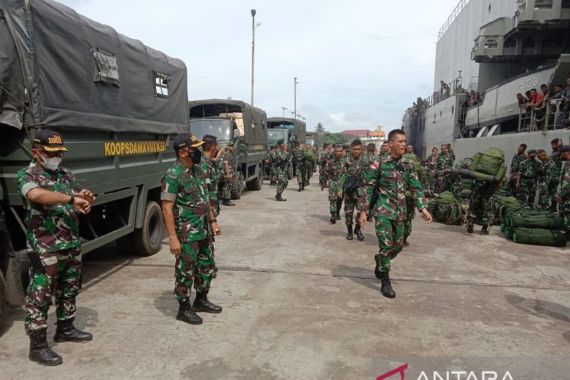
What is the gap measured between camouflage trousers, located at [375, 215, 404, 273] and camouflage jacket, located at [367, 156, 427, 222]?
0.07 m

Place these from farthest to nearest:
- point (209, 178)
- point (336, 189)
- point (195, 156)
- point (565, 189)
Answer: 1. point (336, 189)
2. point (565, 189)
3. point (209, 178)
4. point (195, 156)

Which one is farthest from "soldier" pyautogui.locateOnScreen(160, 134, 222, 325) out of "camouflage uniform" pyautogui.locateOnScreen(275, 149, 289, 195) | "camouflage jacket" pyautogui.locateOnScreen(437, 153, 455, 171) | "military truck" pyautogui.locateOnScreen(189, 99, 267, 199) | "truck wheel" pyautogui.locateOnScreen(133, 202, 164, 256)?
"camouflage jacket" pyautogui.locateOnScreen(437, 153, 455, 171)

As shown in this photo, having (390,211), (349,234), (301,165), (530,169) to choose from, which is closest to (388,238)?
(390,211)

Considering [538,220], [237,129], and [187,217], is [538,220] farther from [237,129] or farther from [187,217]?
[237,129]

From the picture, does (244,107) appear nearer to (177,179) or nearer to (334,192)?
(334,192)

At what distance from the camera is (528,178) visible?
990 centimetres

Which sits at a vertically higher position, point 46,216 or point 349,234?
point 46,216

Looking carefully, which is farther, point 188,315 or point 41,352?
point 188,315

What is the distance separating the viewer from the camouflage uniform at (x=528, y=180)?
31.9ft

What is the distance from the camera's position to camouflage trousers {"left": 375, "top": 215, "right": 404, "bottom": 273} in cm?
475

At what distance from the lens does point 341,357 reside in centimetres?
330

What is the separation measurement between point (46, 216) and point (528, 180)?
33.3ft

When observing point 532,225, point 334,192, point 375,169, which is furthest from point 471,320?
point 334,192

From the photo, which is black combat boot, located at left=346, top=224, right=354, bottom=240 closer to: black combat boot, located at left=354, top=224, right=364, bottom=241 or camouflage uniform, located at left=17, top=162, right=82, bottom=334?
black combat boot, located at left=354, top=224, right=364, bottom=241
